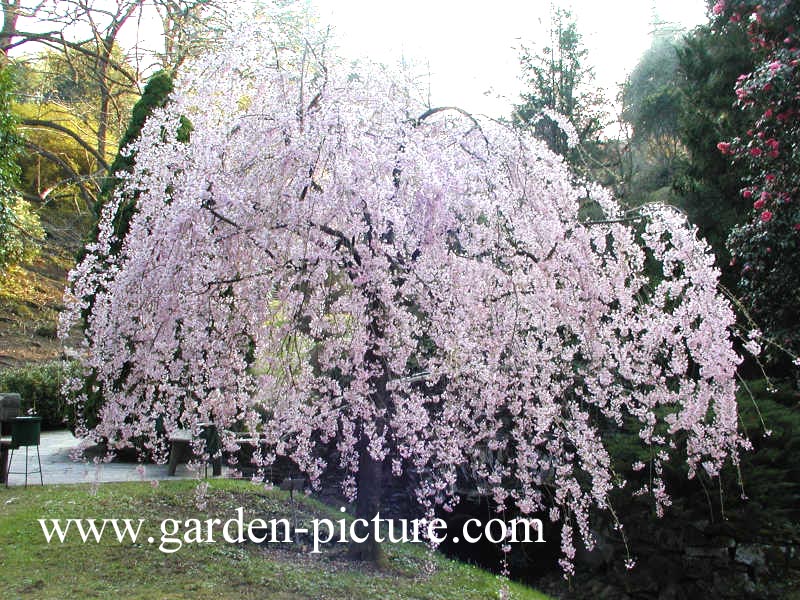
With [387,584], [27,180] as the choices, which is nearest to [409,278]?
[387,584]

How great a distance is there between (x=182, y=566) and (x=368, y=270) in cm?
235

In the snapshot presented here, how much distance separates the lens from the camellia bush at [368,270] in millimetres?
3500

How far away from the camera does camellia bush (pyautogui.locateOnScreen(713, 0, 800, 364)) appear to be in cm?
582

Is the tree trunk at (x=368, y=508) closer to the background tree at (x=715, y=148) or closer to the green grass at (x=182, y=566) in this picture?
the green grass at (x=182, y=566)

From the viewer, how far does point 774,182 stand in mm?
5988

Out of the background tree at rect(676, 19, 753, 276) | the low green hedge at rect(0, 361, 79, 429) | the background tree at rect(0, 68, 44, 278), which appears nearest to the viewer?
the background tree at rect(676, 19, 753, 276)

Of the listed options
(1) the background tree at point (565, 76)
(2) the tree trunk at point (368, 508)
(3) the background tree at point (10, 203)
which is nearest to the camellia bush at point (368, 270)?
(2) the tree trunk at point (368, 508)

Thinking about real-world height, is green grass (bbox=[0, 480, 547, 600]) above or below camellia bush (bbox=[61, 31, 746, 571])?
below

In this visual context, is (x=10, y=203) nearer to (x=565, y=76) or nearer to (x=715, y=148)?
(x=715, y=148)

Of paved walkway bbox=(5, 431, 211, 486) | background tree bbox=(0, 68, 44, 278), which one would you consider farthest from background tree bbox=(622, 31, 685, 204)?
background tree bbox=(0, 68, 44, 278)

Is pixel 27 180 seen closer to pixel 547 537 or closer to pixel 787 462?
pixel 547 537

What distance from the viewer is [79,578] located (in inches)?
156

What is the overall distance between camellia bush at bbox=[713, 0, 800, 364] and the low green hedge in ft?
34.1

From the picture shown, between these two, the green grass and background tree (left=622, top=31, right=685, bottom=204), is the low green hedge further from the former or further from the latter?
background tree (left=622, top=31, right=685, bottom=204)
